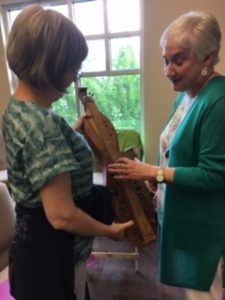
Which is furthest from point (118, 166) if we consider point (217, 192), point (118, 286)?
point (118, 286)

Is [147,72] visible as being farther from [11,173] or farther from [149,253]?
[11,173]

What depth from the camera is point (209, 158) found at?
902 millimetres

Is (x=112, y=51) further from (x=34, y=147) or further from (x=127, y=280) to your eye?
(x=34, y=147)

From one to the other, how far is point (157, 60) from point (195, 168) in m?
2.16

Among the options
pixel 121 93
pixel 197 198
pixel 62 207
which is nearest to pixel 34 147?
pixel 62 207

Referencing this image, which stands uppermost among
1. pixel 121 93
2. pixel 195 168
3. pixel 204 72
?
→ pixel 204 72

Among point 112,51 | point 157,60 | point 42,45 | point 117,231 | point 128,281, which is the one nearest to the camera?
point 42,45

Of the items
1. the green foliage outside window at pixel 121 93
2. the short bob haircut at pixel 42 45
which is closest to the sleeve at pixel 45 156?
the short bob haircut at pixel 42 45

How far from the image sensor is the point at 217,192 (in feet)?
3.18

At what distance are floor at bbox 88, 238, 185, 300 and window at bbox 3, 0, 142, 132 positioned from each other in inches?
64.1

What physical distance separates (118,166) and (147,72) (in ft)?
6.92

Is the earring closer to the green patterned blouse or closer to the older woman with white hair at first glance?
the older woman with white hair

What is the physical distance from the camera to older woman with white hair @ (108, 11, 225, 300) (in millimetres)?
908

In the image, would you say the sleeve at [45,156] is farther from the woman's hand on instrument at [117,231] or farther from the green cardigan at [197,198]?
the green cardigan at [197,198]
